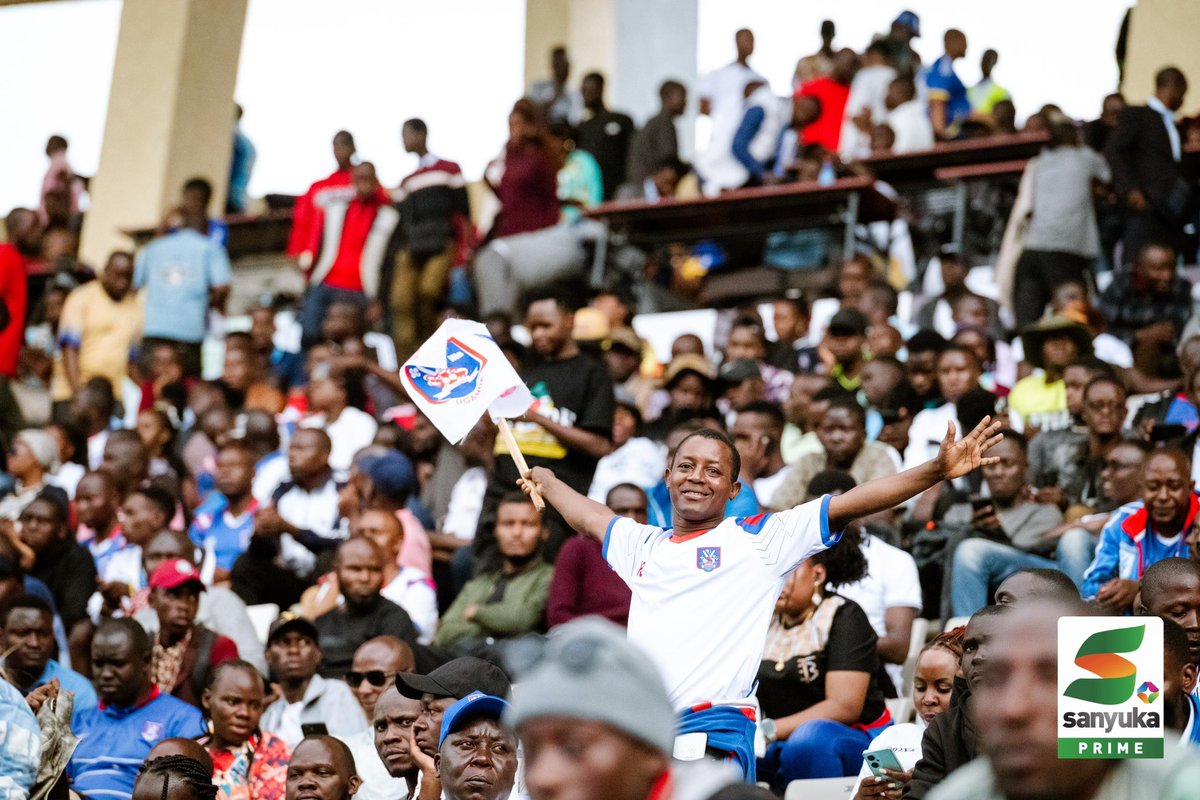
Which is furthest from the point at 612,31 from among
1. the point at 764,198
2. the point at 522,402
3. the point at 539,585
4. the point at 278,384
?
the point at 522,402

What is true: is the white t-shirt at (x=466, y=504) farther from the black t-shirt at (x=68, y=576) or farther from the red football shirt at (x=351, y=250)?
the red football shirt at (x=351, y=250)

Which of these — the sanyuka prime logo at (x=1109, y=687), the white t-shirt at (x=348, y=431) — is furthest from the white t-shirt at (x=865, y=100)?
the sanyuka prime logo at (x=1109, y=687)

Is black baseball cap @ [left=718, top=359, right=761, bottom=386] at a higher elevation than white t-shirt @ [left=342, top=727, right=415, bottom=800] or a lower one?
higher

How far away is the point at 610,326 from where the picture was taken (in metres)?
11.8

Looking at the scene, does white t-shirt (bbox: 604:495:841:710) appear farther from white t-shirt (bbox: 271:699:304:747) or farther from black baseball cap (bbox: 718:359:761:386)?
black baseball cap (bbox: 718:359:761:386)

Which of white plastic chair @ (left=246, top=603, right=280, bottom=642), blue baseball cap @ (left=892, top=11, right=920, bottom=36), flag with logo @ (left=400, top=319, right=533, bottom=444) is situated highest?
blue baseball cap @ (left=892, top=11, right=920, bottom=36)

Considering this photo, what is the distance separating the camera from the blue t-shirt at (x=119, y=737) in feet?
23.2

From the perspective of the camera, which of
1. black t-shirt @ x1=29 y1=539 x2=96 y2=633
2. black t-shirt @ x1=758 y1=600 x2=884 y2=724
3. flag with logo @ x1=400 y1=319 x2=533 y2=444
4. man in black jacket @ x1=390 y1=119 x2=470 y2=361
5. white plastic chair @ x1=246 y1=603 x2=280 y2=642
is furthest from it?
man in black jacket @ x1=390 y1=119 x2=470 y2=361

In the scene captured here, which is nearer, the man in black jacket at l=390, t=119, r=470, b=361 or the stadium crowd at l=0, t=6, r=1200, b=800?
the stadium crowd at l=0, t=6, r=1200, b=800

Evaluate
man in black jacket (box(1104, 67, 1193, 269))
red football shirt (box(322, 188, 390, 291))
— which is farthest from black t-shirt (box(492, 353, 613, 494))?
red football shirt (box(322, 188, 390, 291))

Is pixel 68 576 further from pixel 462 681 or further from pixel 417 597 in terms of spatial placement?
pixel 462 681

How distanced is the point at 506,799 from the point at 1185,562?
233cm

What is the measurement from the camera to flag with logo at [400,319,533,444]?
633 centimetres

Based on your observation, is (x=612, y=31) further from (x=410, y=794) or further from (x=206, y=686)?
(x=410, y=794)
